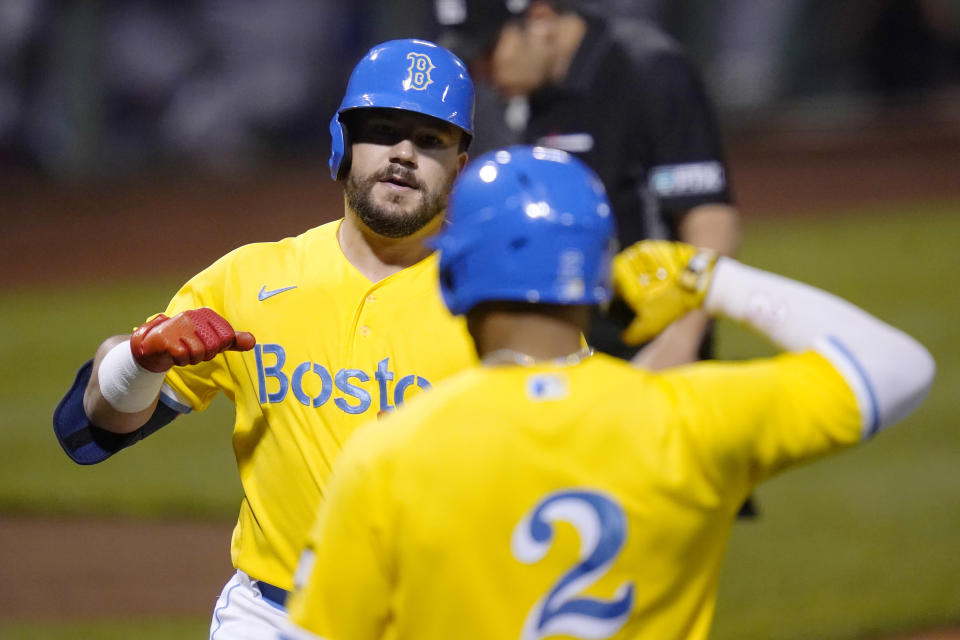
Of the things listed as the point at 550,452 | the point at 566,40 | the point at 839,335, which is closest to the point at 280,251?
the point at 550,452

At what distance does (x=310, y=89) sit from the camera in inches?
696

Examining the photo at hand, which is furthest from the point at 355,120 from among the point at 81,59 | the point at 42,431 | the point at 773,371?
the point at 81,59

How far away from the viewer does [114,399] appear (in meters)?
3.21

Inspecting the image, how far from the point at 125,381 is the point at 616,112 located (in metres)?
2.32

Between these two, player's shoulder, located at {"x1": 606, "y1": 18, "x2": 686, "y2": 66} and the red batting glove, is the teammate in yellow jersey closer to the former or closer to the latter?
the red batting glove

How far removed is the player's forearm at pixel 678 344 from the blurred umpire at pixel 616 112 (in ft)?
0.07

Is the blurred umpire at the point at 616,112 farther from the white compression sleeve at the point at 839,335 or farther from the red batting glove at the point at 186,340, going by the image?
Result: the white compression sleeve at the point at 839,335

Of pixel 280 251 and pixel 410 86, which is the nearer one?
pixel 410 86

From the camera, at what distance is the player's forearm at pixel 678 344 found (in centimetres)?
460

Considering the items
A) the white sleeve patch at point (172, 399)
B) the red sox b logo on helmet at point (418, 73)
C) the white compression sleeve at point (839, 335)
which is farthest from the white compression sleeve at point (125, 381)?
the white compression sleeve at point (839, 335)

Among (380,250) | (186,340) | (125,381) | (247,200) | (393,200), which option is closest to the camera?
(186,340)

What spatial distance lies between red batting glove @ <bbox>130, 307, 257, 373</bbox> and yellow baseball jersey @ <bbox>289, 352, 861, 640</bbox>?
86cm

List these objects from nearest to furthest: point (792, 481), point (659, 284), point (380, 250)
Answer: point (659, 284)
point (380, 250)
point (792, 481)

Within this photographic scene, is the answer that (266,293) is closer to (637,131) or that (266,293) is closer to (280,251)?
(280,251)
